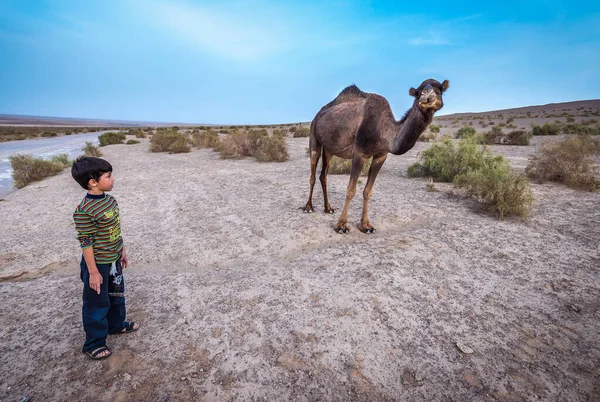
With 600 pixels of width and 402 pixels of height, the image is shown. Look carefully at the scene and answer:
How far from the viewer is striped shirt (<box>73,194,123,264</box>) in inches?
76.7

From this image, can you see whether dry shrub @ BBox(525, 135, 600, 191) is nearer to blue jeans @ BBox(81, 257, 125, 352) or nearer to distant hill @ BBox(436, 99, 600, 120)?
blue jeans @ BBox(81, 257, 125, 352)

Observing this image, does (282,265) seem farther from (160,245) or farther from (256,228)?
(160,245)

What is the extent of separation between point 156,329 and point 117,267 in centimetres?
70

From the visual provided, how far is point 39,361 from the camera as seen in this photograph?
83.6 inches

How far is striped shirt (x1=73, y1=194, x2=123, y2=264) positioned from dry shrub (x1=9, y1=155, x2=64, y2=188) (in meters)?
9.62

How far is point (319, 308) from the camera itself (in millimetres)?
2721

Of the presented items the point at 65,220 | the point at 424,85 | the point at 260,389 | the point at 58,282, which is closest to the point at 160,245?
the point at 58,282

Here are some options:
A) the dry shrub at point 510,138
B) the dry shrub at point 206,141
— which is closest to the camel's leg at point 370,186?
the dry shrub at point 206,141

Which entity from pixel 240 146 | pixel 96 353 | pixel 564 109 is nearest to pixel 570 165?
pixel 96 353

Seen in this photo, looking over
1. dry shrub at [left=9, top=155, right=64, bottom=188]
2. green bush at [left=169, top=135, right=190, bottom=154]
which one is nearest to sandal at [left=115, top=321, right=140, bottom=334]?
dry shrub at [left=9, top=155, right=64, bottom=188]

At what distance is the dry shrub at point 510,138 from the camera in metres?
13.7

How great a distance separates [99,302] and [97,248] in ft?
1.46

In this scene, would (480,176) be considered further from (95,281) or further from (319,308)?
(95,281)

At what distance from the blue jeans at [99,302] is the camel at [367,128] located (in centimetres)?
320
